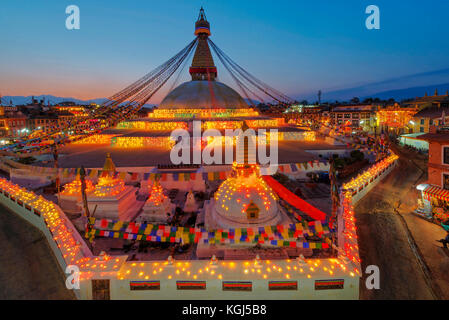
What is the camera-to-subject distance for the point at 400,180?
14141mm

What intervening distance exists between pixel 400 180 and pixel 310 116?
10579mm

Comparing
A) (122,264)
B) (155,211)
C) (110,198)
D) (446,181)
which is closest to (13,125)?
(110,198)

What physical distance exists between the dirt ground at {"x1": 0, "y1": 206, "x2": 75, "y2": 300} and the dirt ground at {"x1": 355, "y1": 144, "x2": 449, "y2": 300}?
23.3 ft

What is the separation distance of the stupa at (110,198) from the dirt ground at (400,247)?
→ 26.1 feet

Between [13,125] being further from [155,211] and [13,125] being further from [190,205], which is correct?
[190,205]

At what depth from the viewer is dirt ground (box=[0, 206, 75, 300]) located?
561 centimetres

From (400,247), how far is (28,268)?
10.5 meters

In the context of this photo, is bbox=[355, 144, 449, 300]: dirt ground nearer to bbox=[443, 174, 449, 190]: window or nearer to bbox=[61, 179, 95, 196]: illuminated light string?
bbox=[443, 174, 449, 190]: window

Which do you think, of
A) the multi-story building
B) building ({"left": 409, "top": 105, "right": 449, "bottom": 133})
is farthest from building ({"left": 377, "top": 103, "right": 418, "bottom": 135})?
the multi-story building

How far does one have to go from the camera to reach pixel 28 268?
6.54m

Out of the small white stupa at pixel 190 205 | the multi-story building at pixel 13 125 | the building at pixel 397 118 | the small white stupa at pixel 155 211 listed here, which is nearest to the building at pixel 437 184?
the small white stupa at pixel 190 205
